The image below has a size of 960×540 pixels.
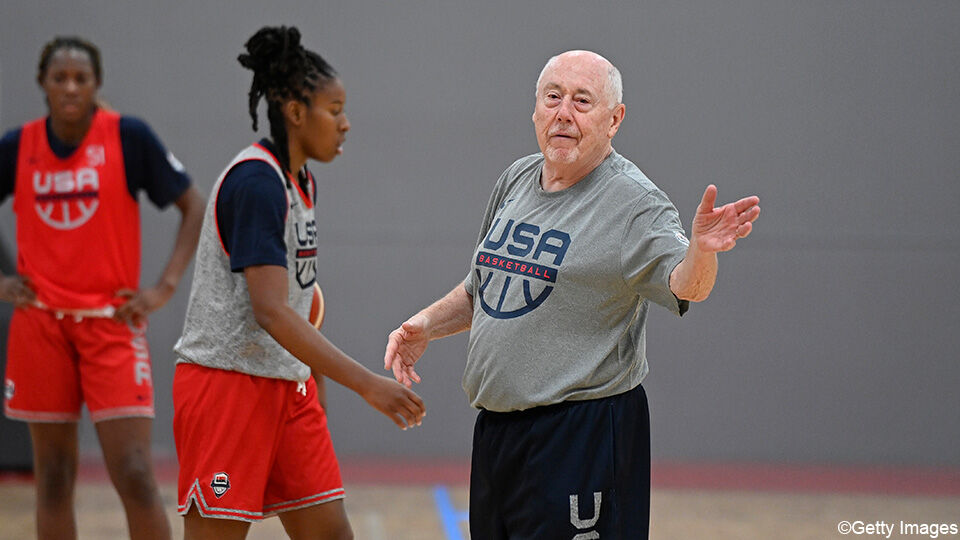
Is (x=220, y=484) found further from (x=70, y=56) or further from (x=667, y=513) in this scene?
(x=667, y=513)

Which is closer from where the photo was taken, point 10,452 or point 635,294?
point 635,294

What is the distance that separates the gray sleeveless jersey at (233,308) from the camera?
3176mm

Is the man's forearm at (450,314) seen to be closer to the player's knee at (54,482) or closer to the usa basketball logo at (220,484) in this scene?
the usa basketball logo at (220,484)

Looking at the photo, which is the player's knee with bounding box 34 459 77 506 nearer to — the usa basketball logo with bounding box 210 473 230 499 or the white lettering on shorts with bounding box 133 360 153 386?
the white lettering on shorts with bounding box 133 360 153 386

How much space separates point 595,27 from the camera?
24.2 feet

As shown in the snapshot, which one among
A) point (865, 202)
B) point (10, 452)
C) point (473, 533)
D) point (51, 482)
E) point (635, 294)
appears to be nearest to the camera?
point (635, 294)

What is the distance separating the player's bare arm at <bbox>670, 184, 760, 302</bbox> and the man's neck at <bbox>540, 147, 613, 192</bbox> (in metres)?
0.48

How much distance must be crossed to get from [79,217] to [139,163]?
1.05 ft

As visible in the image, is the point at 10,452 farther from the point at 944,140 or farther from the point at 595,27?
the point at 944,140

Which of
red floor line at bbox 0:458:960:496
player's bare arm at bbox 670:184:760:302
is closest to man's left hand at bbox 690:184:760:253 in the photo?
player's bare arm at bbox 670:184:760:302

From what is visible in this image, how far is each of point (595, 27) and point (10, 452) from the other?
4.43m

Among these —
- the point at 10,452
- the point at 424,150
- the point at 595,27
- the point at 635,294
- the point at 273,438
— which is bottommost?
the point at 10,452

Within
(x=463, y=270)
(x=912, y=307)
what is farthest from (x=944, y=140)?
(x=463, y=270)

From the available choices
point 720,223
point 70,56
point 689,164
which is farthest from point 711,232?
point 689,164
